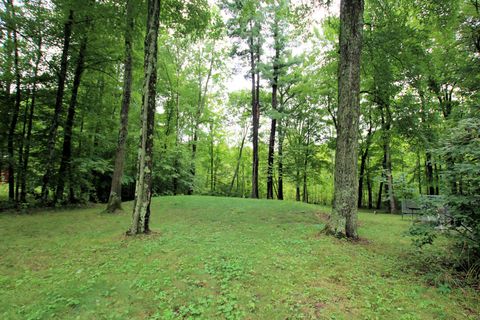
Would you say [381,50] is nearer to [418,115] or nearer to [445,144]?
[418,115]

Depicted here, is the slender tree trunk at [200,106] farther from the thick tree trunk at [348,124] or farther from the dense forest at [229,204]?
the thick tree trunk at [348,124]

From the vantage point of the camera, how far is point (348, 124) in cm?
532

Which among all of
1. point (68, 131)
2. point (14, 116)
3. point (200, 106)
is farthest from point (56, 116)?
point (200, 106)

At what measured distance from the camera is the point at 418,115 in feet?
29.1

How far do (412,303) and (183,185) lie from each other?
52.1ft

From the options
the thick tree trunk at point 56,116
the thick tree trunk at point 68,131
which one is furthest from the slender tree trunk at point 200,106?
the thick tree trunk at point 56,116

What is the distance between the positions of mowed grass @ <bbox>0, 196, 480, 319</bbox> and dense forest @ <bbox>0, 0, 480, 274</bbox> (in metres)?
0.92

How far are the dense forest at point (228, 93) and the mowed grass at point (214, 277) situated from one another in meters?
0.92

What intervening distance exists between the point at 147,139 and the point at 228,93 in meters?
15.9

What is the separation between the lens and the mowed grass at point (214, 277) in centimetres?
272

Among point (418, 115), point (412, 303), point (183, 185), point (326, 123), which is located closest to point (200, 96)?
point (183, 185)

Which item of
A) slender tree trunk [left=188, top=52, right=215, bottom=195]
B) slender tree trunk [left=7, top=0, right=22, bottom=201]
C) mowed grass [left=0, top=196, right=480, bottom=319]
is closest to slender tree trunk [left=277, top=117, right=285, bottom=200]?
slender tree trunk [left=188, top=52, right=215, bottom=195]

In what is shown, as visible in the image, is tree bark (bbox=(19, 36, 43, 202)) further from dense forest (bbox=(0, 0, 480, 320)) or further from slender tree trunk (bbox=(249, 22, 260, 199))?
slender tree trunk (bbox=(249, 22, 260, 199))

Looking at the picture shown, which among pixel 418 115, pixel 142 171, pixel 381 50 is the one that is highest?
pixel 381 50
